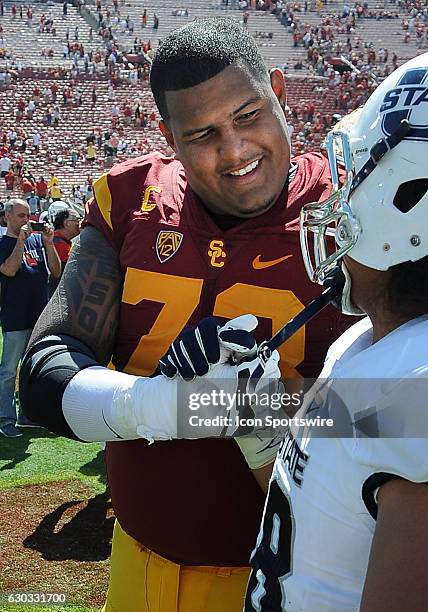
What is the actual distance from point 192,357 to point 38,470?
14.1ft

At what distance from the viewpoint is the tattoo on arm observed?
1.96 m

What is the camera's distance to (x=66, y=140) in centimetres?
2412

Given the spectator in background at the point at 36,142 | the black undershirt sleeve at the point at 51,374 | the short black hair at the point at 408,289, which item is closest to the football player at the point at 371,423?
the short black hair at the point at 408,289

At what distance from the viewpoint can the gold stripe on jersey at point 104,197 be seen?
6.76ft

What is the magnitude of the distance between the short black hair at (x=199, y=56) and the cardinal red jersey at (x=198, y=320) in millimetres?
283

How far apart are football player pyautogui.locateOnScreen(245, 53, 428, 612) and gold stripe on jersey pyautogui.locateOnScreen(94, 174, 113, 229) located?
0.74 meters

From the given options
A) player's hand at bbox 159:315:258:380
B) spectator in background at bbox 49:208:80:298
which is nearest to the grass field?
spectator in background at bbox 49:208:80:298

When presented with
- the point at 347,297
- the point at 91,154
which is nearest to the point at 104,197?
the point at 347,297

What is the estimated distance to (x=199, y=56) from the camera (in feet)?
6.22

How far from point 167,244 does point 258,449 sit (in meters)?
0.54

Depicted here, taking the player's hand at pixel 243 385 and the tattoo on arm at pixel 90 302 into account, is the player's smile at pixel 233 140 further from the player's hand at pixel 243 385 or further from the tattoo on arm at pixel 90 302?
the player's hand at pixel 243 385

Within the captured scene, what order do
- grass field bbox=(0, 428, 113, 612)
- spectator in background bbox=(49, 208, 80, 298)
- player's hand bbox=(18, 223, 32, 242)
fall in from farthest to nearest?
spectator in background bbox=(49, 208, 80, 298) → player's hand bbox=(18, 223, 32, 242) → grass field bbox=(0, 428, 113, 612)

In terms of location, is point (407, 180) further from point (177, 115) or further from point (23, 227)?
point (23, 227)

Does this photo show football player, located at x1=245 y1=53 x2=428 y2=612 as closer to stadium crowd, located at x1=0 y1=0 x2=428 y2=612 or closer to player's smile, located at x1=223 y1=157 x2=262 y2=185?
stadium crowd, located at x1=0 y1=0 x2=428 y2=612
